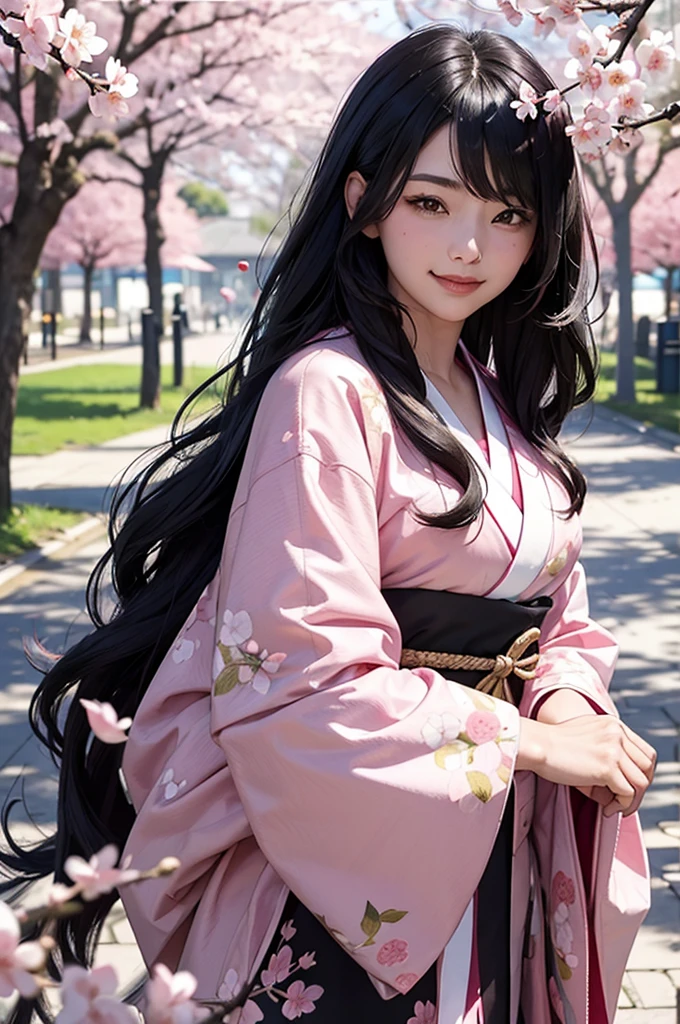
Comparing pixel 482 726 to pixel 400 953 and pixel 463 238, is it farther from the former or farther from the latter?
pixel 463 238

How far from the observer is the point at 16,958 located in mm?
990

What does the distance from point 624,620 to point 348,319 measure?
5.57 meters

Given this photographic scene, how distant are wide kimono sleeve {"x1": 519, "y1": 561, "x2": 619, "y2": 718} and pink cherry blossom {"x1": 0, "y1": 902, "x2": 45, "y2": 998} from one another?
3.96ft

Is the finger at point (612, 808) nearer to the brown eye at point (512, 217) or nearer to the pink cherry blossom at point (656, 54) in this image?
the brown eye at point (512, 217)

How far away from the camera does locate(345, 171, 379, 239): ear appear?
78.7 inches

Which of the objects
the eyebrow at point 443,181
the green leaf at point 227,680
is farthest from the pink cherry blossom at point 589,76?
the green leaf at point 227,680

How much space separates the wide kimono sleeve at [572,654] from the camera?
209 cm

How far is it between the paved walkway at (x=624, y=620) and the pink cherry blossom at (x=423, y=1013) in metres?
1.32

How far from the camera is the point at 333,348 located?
193cm

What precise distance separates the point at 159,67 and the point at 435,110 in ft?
58.3

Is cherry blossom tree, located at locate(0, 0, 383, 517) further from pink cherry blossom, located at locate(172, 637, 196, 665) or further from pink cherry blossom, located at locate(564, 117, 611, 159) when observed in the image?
pink cherry blossom, located at locate(172, 637, 196, 665)

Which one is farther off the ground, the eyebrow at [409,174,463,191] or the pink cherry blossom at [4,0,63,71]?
the pink cherry blossom at [4,0,63,71]

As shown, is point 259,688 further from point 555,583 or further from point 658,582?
point 658,582

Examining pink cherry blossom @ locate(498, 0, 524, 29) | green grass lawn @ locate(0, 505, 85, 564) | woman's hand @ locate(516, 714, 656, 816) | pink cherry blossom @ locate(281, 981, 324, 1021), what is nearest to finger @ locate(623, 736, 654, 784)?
woman's hand @ locate(516, 714, 656, 816)
